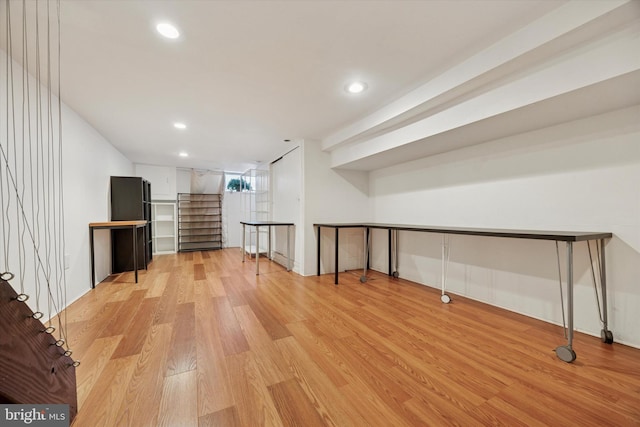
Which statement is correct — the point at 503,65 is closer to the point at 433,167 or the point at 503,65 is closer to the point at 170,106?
the point at 433,167

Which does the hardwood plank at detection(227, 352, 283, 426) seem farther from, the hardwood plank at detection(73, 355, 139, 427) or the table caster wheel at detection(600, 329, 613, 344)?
the table caster wheel at detection(600, 329, 613, 344)

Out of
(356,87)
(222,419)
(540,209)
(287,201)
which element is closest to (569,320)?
(540,209)

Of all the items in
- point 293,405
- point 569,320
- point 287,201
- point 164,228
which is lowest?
point 293,405

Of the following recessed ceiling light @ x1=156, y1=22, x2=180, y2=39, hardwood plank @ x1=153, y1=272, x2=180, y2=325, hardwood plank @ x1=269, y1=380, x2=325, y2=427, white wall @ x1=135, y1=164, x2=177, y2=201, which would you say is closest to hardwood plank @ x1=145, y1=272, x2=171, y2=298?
hardwood plank @ x1=153, y1=272, x2=180, y2=325

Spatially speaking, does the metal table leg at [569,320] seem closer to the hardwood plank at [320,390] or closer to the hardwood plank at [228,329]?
the hardwood plank at [320,390]

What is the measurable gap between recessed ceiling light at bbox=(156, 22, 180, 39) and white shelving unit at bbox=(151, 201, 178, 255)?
5431mm

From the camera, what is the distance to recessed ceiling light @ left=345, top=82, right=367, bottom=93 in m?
2.26

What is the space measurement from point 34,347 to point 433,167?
3660 mm

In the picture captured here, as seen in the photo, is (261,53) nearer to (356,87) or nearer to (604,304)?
(356,87)

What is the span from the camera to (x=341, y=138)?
11.4ft

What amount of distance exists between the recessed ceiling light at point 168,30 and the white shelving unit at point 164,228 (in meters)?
5.43

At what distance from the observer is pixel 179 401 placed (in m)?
1.28

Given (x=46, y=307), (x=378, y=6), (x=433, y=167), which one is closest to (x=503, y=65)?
(x=378, y=6)

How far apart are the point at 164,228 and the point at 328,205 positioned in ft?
15.1
